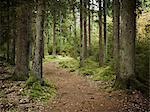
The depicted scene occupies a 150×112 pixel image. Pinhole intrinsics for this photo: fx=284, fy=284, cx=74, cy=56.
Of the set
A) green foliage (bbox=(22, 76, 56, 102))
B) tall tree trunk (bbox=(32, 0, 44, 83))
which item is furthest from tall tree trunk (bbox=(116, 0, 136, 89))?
tall tree trunk (bbox=(32, 0, 44, 83))

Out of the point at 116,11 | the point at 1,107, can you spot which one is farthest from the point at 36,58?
the point at 116,11

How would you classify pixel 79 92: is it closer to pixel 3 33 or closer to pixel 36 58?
pixel 36 58

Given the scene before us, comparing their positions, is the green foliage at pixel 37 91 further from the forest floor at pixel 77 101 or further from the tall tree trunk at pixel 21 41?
the tall tree trunk at pixel 21 41

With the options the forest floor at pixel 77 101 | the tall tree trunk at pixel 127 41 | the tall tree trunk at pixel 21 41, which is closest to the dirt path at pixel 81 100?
the forest floor at pixel 77 101

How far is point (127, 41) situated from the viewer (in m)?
12.1

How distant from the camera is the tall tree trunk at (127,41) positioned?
12070 mm

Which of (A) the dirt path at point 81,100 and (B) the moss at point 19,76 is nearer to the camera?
(A) the dirt path at point 81,100

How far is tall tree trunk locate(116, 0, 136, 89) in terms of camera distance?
1207 cm

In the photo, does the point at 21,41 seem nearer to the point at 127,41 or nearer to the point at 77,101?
the point at 77,101

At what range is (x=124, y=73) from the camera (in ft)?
39.8

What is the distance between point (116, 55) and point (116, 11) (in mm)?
2398

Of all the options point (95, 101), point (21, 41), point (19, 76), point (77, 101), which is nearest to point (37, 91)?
point (77, 101)

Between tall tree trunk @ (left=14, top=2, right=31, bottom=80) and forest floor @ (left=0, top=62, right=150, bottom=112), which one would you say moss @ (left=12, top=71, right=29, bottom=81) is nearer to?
tall tree trunk @ (left=14, top=2, right=31, bottom=80)

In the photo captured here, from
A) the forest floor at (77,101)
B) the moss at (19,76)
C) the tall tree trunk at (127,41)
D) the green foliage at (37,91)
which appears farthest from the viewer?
the moss at (19,76)
